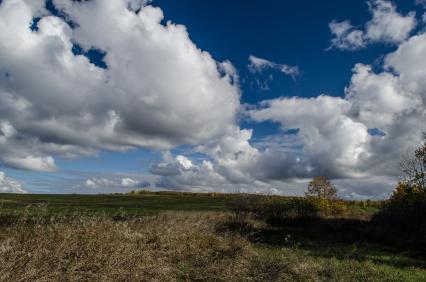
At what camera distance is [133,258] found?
41.0 feet

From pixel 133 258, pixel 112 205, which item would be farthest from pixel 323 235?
pixel 112 205

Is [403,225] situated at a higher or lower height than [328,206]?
lower

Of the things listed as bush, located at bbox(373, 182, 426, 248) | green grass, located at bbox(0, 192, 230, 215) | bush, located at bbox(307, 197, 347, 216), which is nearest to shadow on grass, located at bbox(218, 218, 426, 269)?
bush, located at bbox(373, 182, 426, 248)

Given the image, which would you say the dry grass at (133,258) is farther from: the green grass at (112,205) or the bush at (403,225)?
the bush at (403,225)

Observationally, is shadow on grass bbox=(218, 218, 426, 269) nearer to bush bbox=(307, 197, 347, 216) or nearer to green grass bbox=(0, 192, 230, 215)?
bush bbox=(307, 197, 347, 216)

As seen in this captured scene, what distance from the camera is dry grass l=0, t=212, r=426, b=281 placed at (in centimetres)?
1028

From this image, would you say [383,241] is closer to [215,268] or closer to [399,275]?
[399,275]

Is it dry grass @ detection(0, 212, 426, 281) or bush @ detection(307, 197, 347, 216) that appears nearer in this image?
dry grass @ detection(0, 212, 426, 281)

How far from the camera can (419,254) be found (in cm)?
2572

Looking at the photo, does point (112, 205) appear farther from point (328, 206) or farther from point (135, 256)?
point (135, 256)

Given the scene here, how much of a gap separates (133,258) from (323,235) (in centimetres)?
2839

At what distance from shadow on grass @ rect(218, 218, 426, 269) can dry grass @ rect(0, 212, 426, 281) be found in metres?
8.98

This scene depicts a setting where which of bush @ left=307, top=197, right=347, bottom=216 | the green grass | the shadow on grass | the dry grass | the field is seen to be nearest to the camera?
the dry grass

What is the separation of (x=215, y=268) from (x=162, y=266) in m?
1.81
